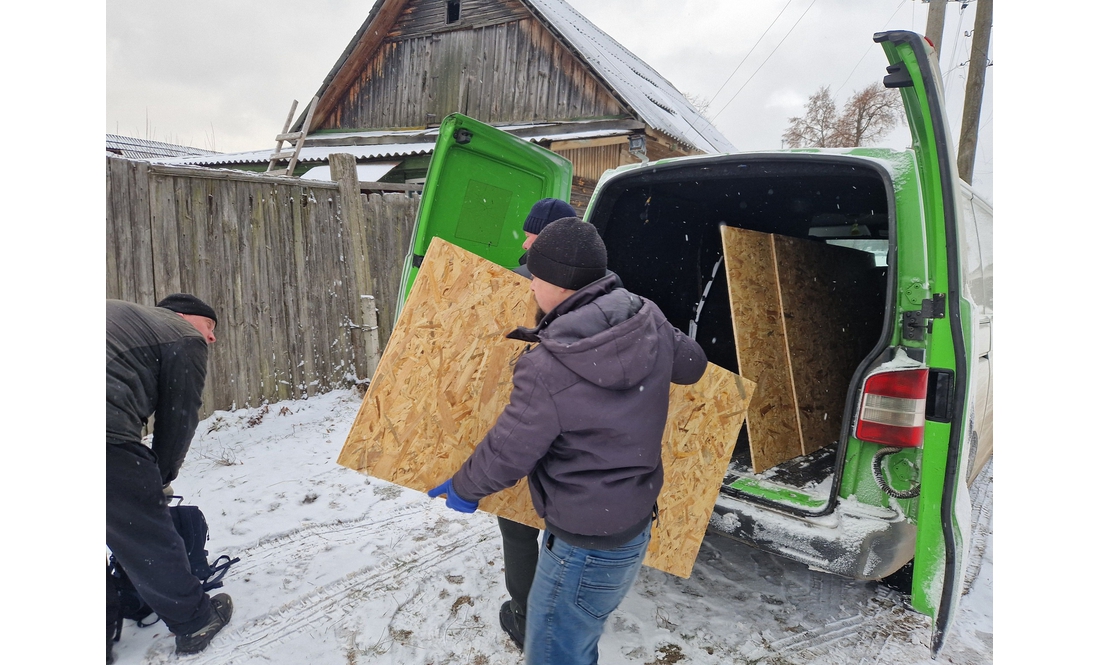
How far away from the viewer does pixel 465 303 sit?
2381 millimetres

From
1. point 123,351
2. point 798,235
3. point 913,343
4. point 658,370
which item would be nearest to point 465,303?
point 658,370

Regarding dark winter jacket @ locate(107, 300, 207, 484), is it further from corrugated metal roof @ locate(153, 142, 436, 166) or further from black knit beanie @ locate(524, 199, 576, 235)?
corrugated metal roof @ locate(153, 142, 436, 166)

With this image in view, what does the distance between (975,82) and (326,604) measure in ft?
43.6

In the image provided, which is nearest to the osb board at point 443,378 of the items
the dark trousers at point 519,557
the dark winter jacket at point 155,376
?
the dark trousers at point 519,557

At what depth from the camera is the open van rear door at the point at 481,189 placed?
3.72 m

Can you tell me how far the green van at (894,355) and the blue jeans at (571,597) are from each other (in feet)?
3.08

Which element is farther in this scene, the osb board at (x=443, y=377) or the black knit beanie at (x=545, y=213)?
the black knit beanie at (x=545, y=213)

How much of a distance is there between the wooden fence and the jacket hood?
405 centimetres

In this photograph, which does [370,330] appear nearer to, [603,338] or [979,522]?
[603,338]

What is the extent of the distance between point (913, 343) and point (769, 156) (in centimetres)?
106

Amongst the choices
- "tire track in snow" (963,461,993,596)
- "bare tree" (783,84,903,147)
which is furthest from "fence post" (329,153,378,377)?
"bare tree" (783,84,903,147)

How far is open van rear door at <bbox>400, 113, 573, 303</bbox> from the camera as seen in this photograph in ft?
12.2

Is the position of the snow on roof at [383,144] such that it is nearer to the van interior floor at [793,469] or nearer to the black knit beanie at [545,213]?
the black knit beanie at [545,213]

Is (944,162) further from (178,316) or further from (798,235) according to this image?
(178,316)
